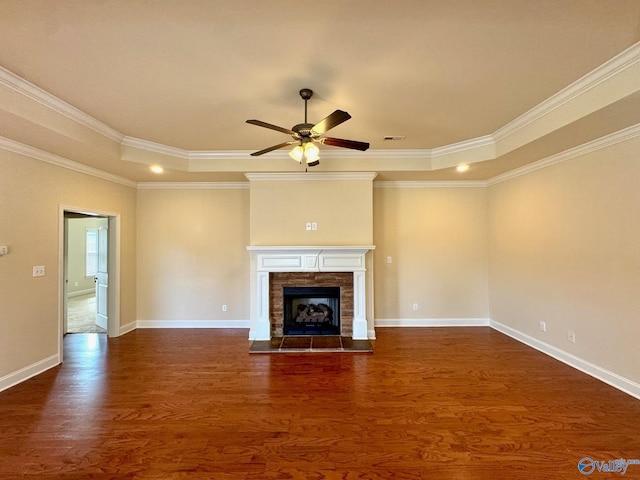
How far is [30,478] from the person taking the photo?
1.83 meters

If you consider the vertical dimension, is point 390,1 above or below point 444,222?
above

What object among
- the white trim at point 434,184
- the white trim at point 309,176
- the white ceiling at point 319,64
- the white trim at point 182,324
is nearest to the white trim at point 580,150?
the white ceiling at point 319,64

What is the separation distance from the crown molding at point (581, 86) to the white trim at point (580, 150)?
0.68 metres

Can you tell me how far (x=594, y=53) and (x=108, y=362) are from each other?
5.63 m

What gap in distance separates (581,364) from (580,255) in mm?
1226

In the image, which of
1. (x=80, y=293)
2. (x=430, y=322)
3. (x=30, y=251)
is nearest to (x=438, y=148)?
(x=430, y=322)

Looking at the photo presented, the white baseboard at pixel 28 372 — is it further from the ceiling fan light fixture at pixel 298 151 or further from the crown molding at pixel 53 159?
the ceiling fan light fixture at pixel 298 151

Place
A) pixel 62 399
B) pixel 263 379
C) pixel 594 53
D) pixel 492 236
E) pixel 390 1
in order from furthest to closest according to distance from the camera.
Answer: pixel 492 236 → pixel 263 379 → pixel 62 399 → pixel 594 53 → pixel 390 1

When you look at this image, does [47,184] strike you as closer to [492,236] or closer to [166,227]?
[166,227]

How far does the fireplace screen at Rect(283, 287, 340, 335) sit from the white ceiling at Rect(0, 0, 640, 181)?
7.59 ft

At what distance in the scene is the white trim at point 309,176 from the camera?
4355mm

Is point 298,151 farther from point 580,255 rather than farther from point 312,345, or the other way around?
point 580,255

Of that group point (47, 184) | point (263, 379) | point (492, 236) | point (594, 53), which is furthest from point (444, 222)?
point (47, 184)

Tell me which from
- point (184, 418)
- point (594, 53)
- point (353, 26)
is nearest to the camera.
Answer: point (353, 26)
